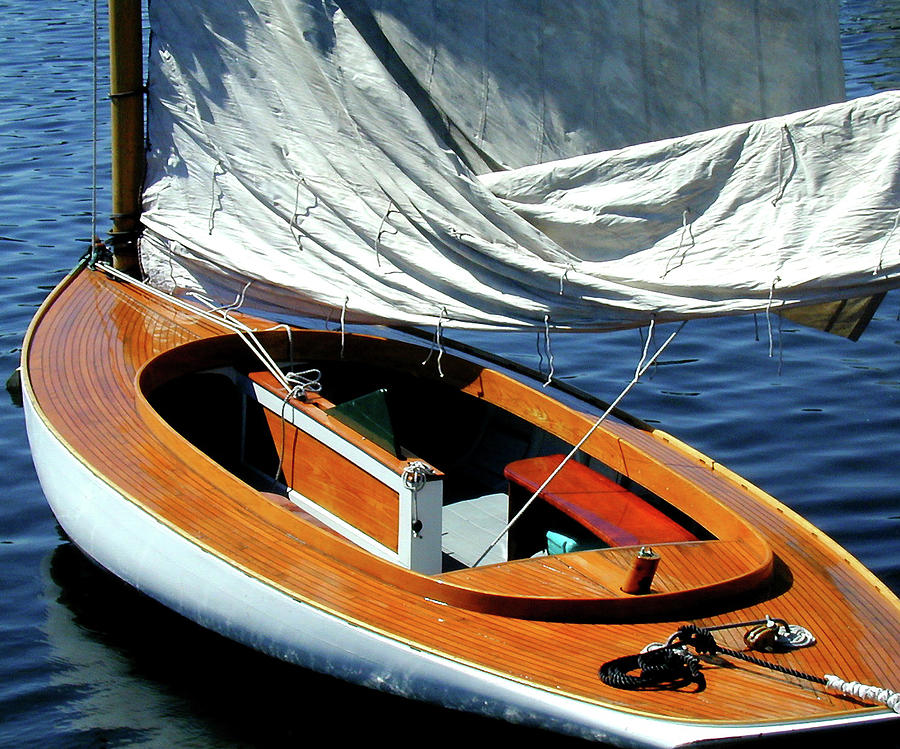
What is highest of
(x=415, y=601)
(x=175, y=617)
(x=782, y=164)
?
(x=782, y=164)

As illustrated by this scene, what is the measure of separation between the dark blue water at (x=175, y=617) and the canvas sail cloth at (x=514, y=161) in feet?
2.13

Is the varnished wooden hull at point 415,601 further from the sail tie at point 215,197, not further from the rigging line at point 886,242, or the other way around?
the rigging line at point 886,242

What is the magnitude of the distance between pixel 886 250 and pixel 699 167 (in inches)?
35.2

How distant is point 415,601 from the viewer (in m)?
5.06

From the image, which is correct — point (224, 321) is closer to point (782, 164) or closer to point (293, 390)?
point (293, 390)

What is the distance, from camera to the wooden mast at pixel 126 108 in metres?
7.36

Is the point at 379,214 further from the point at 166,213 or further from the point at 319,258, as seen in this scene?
the point at 166,213

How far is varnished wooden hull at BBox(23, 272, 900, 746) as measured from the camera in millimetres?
4477

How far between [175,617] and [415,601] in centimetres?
160

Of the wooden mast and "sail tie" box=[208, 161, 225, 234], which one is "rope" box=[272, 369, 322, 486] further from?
the wooden mast

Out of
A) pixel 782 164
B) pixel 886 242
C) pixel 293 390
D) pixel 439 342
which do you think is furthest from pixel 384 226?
pixel 886 242

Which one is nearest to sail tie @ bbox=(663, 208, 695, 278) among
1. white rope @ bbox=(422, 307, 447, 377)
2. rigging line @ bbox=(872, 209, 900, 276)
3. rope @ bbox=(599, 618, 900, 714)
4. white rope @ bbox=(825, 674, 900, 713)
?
rigging line @ bbox=(872, 209, 900, 276)

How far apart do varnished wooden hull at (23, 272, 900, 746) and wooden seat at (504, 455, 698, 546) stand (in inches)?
11.8

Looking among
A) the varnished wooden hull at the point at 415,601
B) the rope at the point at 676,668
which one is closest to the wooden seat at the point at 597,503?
the varnished wooden hull at the point at 415,601
